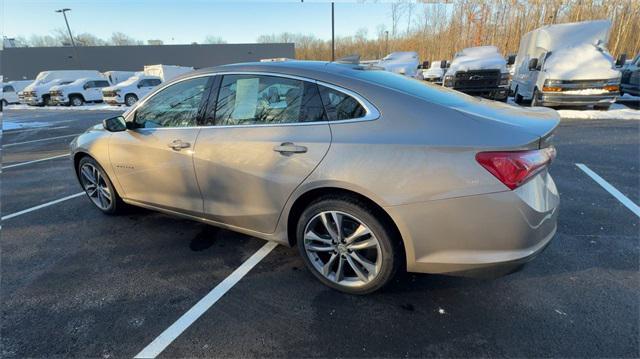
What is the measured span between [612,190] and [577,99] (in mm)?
7258

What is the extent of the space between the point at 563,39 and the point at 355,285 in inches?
474

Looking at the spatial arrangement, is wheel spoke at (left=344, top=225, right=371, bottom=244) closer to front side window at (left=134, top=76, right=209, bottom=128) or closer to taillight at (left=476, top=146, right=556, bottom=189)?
taillight at (left=476, top=146, right=556, bottom=189)

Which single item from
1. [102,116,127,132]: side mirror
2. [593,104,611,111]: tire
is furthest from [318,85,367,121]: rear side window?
[593,104,611,111]: tire

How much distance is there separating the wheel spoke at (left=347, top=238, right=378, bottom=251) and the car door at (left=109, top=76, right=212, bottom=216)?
1453 mm

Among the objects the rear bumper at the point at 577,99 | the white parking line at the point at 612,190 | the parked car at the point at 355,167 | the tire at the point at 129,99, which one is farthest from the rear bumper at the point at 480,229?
the tire at the point at 129,99

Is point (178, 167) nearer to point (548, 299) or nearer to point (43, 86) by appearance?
point (548, 299)

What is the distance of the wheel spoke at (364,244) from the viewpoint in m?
2.25

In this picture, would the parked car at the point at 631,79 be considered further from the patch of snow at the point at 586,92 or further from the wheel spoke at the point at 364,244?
the wheel spoke at the point at 364,244

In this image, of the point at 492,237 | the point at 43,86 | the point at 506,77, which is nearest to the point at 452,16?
the point at 506,77

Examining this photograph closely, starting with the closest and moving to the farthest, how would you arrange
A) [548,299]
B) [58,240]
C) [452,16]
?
[548,299] → [58,240] → [452,16]

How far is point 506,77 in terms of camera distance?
11805 millimetres

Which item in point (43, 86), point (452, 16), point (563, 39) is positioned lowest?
point (43, 86)

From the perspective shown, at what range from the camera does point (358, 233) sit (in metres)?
2.29

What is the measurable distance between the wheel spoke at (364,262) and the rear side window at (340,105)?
957 millimetres
